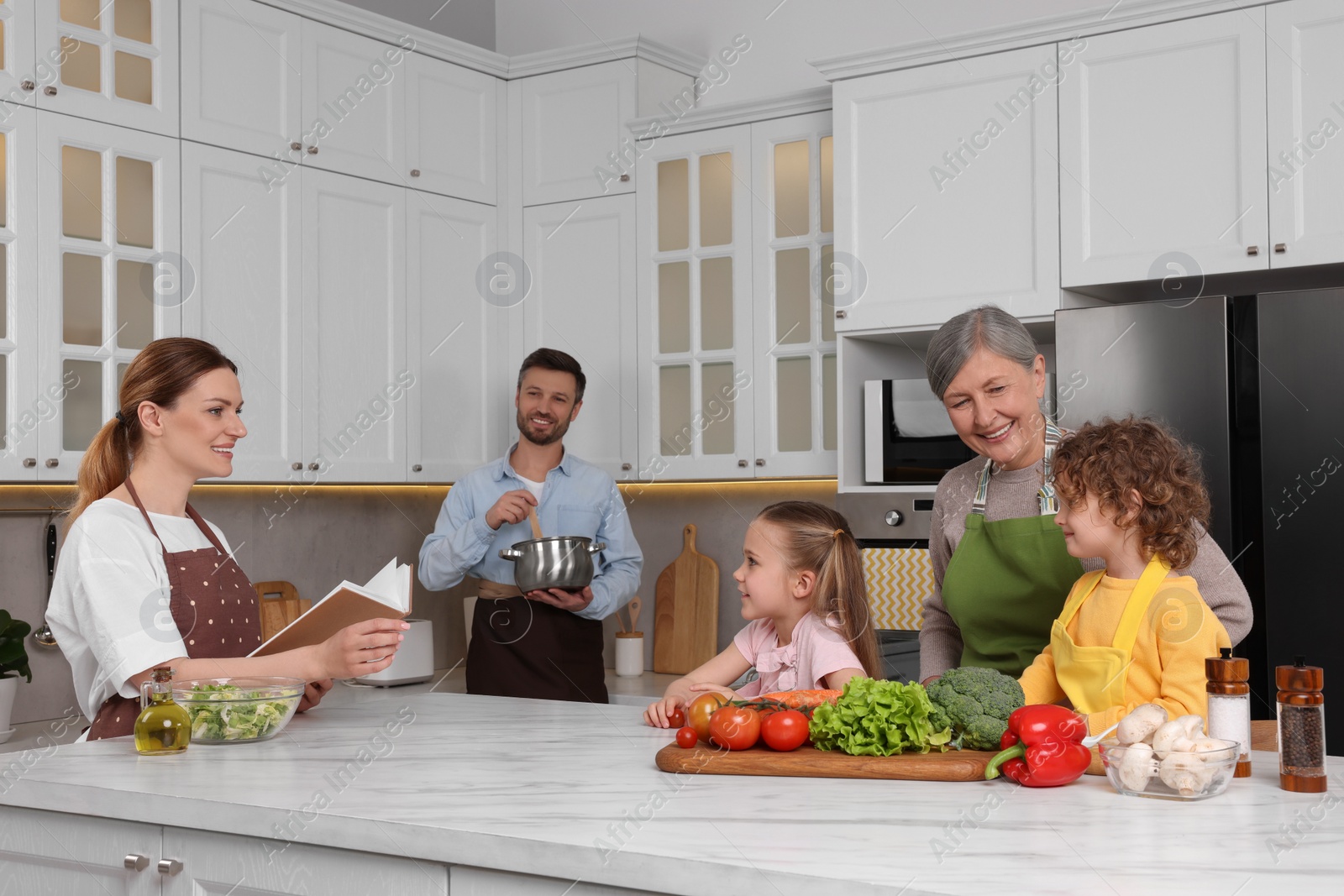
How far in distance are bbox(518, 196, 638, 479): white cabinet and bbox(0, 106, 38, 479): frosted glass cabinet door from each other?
1.49m

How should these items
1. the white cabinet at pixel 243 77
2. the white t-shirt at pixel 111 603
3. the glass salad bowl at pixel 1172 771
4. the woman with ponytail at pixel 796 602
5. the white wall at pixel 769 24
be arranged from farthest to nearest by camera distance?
the white wall at pixel 769 24
the white cabinet at pixel 243 77
the woman with ponytail at pixel 796 602
the white t-shirt at pixel 111 603
the glass salad bowl at pixel 1172 771

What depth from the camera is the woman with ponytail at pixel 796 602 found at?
6.89ft

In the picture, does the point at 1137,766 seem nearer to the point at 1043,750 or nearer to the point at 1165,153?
the point at 1043,750

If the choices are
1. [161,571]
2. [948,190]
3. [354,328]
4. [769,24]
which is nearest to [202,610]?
[161,571]

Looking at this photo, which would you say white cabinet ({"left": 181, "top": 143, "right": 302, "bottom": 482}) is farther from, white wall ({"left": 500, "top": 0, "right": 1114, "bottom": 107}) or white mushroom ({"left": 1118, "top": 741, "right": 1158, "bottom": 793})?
white mushroom ({"left": 1118, "top": 741, "right": 1158, "bottom": 793})

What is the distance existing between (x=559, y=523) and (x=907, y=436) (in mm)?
965

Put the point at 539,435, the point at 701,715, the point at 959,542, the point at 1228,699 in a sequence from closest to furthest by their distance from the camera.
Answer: the point at 1228,699 < the point at 701,715 < the point at 959,542 < the point at 539,435

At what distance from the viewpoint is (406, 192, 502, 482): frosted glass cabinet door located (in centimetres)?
377

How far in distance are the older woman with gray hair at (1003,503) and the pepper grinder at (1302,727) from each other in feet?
1.72

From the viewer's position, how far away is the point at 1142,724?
4.54 feet

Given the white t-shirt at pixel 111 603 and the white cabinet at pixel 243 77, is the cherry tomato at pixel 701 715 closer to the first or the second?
the white t-shirt at pixel 111 603

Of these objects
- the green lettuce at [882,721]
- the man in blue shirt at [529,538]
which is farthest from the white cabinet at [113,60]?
the green lettuce at [882,721]

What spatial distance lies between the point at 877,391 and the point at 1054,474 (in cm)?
163

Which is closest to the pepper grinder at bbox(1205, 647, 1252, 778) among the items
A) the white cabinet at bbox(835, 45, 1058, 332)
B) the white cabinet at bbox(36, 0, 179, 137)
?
the white cabinet at bbox(835, 45, 1058, 332)
